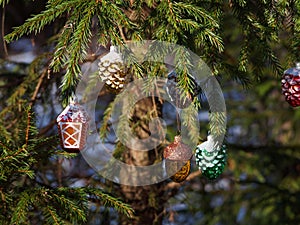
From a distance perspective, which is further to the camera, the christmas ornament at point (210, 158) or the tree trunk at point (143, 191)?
the tree trunk at point (143, 191)

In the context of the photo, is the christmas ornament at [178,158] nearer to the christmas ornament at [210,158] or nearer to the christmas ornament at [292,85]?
the christmas ornament at [210,158]

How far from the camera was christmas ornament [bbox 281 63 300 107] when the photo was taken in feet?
4.79

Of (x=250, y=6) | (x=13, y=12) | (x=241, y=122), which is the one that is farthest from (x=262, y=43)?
(x=241, y=122)

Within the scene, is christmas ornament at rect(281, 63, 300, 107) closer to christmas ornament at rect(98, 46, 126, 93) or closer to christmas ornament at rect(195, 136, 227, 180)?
christmas ornament at rect(195, 136, 227, 180)

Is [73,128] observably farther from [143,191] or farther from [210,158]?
[143,191]

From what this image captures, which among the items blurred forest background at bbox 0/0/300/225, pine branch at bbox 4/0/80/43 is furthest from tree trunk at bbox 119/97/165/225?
pine branch at bbox 4/0/80/43

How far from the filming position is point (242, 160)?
3912 mm

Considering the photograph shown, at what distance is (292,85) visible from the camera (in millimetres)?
1468

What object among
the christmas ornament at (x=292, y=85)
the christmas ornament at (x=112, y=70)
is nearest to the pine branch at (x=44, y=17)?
the christmas ornament at (x=112, y=70)

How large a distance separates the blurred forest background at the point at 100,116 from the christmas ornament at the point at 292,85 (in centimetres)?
7

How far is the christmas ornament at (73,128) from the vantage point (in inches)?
54.6

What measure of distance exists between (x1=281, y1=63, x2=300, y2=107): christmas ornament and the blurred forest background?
7cm

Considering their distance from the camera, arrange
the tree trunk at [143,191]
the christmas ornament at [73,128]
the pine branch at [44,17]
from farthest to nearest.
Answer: the tree trunk at [143,191]
the christmas ornament at [73,128]
the pine branch at [44,17]

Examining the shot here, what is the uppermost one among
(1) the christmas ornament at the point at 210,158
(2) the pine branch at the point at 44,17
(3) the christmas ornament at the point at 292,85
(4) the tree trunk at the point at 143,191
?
(2) the pine branch at the point at 44,17
